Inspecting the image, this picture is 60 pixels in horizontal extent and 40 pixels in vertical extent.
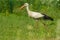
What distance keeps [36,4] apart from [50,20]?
152 cm

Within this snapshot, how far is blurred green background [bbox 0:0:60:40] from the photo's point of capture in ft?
25.2

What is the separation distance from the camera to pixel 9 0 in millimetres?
A: 9781

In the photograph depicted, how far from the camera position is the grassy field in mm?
7605

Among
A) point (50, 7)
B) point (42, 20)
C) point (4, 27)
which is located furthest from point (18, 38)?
point (50, 7)

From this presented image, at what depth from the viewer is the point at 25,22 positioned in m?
8.79

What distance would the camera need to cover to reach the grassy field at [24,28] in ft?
24.9

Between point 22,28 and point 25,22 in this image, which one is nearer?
point 22,28

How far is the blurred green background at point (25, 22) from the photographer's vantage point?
7.69 meters

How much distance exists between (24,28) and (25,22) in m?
0.56

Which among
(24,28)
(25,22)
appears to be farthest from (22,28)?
(25,22)

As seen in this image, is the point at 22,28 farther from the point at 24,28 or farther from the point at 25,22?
the point at 25,22

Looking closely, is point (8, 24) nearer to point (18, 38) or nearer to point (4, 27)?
point (4, 27)

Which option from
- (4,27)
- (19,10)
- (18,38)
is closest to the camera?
(18,38)

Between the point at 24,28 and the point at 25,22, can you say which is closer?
the point at 24,28
